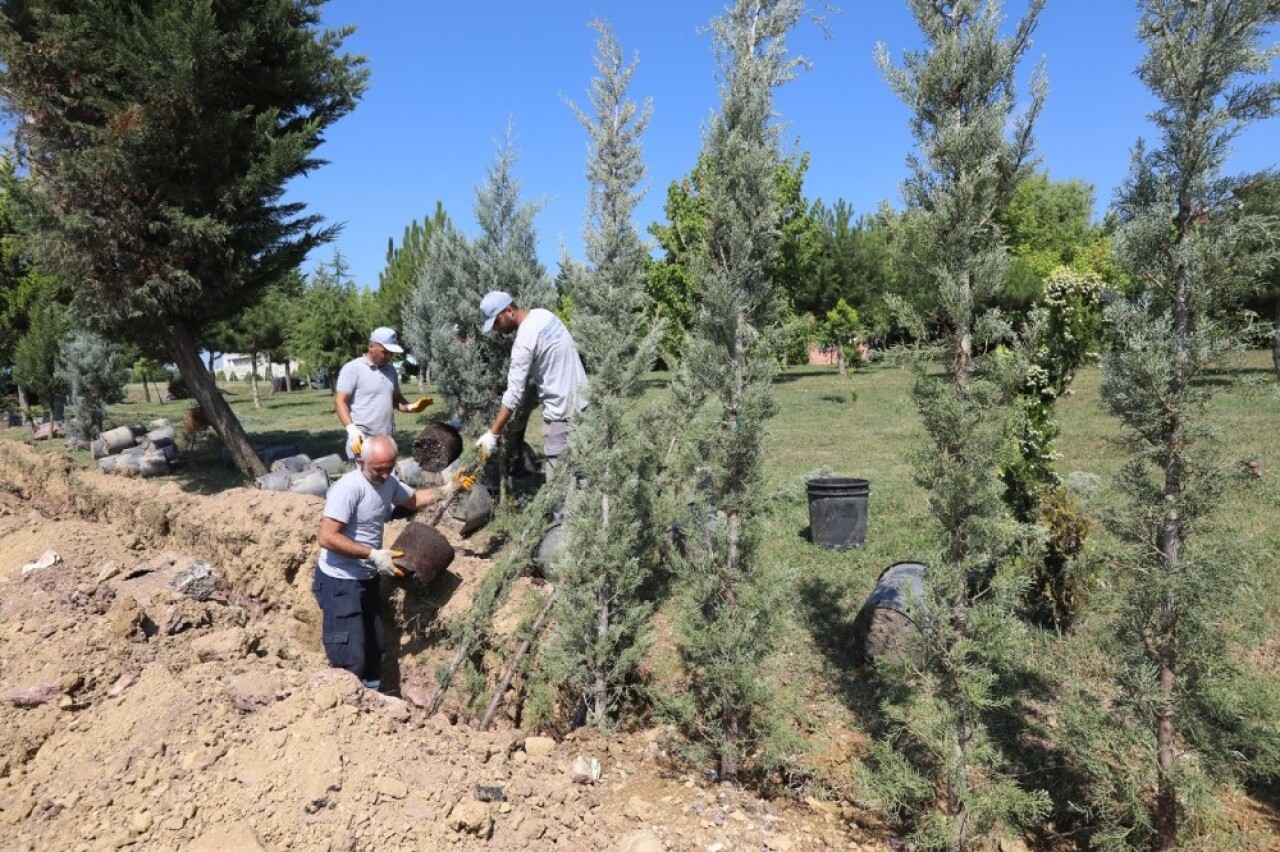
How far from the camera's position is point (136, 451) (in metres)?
12.3

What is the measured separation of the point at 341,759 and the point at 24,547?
5350mm

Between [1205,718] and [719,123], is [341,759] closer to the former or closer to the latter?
[719,123]

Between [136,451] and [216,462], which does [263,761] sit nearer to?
[216,462]

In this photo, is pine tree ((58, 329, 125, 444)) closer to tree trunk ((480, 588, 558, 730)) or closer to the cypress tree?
the cypress tree

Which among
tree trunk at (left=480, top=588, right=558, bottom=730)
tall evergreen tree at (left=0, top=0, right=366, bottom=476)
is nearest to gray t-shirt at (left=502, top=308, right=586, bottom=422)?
tree trunk at (left=480, top=588, right=558, bottom=730)

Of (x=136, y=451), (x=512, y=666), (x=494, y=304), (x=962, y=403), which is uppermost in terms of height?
(x=494, y=304)

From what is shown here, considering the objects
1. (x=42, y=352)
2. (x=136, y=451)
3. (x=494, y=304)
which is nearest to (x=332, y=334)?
(x=42, y=352)

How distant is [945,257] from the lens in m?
3.47

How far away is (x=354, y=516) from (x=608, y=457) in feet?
5.37

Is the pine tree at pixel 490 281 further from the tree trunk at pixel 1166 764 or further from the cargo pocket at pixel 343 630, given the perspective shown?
the tree trunk at pixel 1166 764

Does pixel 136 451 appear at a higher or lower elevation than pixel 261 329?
lower

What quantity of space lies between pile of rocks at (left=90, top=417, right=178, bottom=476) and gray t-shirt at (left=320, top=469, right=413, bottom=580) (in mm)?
8318

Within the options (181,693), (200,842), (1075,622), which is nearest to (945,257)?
(1075,622)

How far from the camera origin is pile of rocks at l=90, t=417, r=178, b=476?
11445 millimetres
